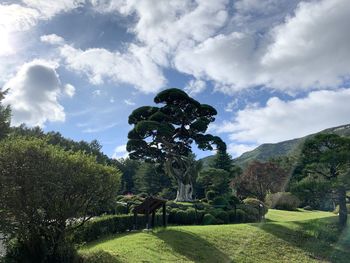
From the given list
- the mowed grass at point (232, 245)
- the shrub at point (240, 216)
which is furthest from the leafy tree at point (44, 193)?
the shrub at point (240, 216)

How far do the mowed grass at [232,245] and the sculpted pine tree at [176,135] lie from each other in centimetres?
1566

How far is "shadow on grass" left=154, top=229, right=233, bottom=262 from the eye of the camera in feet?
58.1

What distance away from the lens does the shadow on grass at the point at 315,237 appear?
21.5 metres

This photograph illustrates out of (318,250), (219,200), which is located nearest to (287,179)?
(219,200)

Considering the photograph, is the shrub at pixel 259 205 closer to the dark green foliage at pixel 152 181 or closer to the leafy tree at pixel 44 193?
the leafy tree at pixel 44 193

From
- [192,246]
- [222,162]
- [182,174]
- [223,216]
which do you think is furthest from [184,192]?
[192,246]

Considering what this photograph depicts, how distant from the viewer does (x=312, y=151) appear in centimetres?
2722

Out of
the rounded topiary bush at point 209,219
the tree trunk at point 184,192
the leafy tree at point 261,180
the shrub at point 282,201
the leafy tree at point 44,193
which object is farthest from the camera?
the leafy tree at point 261,180

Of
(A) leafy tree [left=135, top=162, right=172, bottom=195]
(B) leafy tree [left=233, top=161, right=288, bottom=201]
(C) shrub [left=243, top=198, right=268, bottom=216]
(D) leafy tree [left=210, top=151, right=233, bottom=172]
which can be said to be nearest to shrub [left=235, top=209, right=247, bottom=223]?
(C) shrub [left=243, top=198, right=268, bottom=216]

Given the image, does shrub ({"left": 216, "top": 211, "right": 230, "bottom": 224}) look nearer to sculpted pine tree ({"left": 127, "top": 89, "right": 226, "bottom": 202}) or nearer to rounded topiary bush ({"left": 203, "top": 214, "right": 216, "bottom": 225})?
rounded topiary bush ({"left": 203, "top": 214, "right": 216, "bottom": 225})

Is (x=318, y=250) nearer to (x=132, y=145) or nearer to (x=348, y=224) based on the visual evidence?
(x=348, y=224)

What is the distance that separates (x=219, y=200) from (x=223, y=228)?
11442 millimetres

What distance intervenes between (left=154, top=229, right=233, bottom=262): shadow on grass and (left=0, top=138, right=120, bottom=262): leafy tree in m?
4.90

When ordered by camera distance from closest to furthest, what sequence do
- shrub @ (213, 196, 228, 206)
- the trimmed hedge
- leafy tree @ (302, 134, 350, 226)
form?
the trimmed hedge < leafy tree @ (302, 134, 350, 226) < shrub @ (213, 196, 228, 206)
